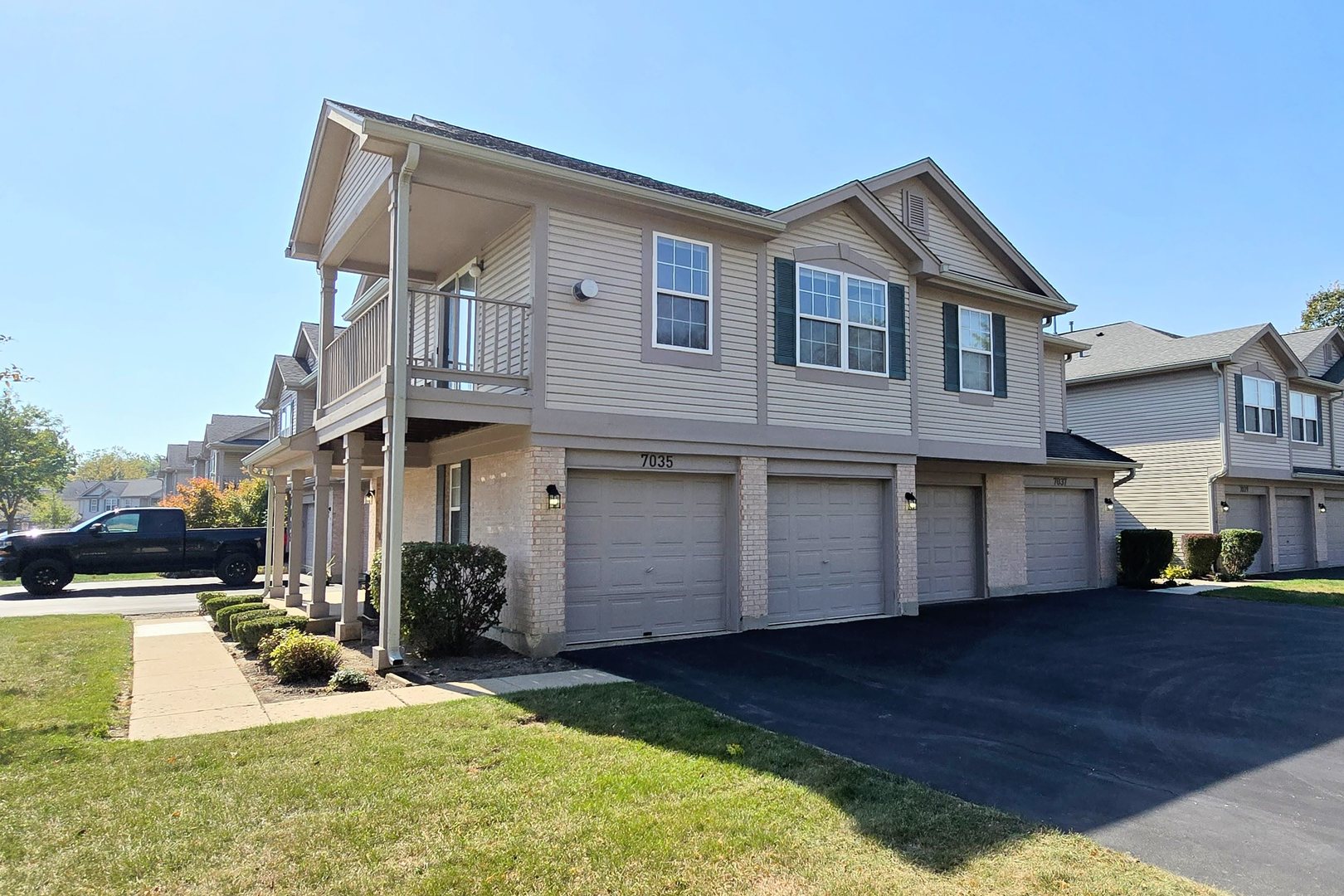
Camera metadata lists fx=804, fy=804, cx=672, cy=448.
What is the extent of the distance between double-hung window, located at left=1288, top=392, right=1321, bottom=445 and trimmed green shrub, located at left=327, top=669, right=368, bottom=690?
26708 millimetres

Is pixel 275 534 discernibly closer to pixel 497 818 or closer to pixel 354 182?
pixel 354 182

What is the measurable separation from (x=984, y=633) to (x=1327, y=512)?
21.0 meters

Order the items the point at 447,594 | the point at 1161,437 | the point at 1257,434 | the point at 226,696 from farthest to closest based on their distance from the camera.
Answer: the point at 1161,437, the point at 1257,434, the point at 447,594, the point at 226,696

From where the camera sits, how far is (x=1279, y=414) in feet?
76.1

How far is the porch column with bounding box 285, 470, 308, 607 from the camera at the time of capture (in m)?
14.1

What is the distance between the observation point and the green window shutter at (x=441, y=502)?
514 inches

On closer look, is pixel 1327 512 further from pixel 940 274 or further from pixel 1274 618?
pixel 940 274

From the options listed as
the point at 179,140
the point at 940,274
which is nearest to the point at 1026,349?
the point at 940,274

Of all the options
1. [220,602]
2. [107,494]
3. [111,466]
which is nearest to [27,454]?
[107,494]

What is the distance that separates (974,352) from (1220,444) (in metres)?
11.0

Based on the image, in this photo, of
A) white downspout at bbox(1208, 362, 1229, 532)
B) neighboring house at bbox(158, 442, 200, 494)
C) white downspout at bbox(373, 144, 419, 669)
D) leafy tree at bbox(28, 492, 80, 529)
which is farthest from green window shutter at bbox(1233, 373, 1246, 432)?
leafy tree at bbox(28, 492, 80, 529)

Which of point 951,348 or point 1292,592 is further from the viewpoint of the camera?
point 1292,592

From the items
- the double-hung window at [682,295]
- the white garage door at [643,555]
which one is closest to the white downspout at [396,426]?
the white garage door at [643,555]

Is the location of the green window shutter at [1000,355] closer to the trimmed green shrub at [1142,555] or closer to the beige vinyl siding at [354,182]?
the trimmed green shrub at [1142,555]
